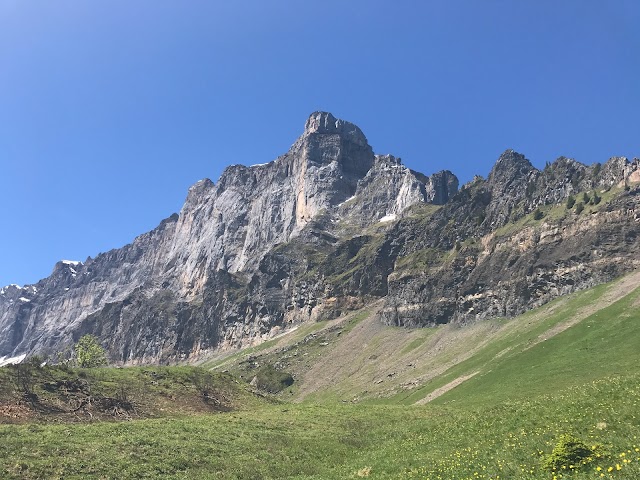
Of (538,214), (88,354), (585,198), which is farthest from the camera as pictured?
(538,214)

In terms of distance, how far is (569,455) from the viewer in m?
19.7

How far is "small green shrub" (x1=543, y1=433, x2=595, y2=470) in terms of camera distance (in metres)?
19.5

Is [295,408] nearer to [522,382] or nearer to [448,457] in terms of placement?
[448,457]

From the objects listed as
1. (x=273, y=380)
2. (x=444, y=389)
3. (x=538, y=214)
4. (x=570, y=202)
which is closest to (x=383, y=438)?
(x=444, y=389)

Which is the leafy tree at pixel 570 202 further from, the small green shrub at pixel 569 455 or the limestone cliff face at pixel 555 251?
the small green shrub at pixel 569 455

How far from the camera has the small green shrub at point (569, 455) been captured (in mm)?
19500

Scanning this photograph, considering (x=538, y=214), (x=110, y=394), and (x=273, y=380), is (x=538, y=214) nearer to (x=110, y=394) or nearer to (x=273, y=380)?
(x=273, y=380)

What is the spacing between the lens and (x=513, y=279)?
548 ft

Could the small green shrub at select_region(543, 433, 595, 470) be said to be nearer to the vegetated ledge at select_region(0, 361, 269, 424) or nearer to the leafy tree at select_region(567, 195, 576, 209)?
the vegetated ledge at select_region(0, 361, 269, 424)

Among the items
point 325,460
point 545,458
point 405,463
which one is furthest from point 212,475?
point 545,458

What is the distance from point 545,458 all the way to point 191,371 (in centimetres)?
5685

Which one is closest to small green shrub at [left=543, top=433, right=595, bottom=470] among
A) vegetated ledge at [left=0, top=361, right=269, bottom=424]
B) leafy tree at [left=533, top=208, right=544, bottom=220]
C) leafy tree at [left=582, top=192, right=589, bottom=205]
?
vegetated ledge at [left=0, top=361, right=269, bottom=424]

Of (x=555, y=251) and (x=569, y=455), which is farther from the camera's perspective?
(x=555, y=251)

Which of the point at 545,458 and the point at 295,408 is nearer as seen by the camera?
the point at 545,458
